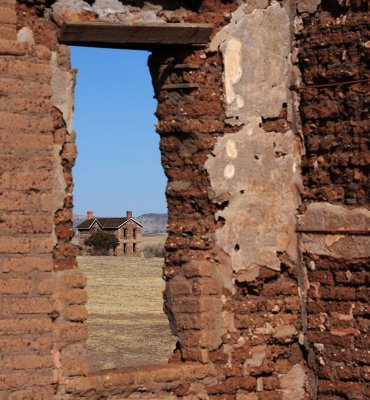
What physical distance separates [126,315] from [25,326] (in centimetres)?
1561

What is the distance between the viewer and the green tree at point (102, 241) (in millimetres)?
48809

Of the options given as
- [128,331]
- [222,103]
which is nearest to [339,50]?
[222,103]

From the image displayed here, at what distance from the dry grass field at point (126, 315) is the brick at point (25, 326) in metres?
0.95

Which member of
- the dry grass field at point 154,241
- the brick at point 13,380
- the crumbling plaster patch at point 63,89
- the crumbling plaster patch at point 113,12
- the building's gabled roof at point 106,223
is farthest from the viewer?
the dry grass field at point 154,241

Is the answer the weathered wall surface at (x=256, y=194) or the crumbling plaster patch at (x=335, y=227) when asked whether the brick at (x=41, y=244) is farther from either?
the crumbling plaster patch at (x=335, y=227)

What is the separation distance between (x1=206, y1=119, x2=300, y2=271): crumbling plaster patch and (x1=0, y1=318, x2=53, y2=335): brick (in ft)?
4.81

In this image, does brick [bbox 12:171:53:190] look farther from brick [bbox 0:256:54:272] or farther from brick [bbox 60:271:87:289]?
brick [bbox 60:271:87:289]

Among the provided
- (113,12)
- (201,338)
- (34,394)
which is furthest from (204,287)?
(113,12)

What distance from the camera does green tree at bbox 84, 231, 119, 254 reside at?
160 feet

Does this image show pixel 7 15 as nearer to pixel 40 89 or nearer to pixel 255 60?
pixel 40 89

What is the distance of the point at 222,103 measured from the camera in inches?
273

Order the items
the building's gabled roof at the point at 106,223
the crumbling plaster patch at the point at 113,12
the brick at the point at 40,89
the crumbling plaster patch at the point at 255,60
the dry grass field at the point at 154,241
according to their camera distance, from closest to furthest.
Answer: the brick at the point at 40,89, the crumbling plaster patch at the point at 113,12, the crumbling plaster patch at the point at 255,60, the building's gabled roof at the point at 106,223, the dry grass field at the point at 154,241

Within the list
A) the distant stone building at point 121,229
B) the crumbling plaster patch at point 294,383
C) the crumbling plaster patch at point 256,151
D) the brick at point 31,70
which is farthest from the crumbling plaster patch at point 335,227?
the distant stone building at point 121,229

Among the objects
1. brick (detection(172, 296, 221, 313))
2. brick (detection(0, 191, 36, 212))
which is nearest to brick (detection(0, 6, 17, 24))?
brick (detection(0, 191, 36, 212))
